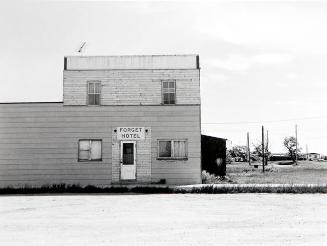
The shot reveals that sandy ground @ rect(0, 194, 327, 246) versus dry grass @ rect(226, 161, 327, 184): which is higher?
dry grass @ rect(226, 161, 327, 184)

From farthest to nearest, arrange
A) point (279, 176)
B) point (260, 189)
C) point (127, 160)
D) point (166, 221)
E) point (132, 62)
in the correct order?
point (279, 176), point (132, 62), point (127, 160), point (260, 189), point (166, 221)

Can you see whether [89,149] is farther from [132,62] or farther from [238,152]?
[238,152]

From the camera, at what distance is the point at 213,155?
34.0m

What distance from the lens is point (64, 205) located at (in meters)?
16.9

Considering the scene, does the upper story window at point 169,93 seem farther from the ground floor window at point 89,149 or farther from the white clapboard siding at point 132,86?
the ground floor window at point 89,149

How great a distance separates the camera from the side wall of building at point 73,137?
26.2 m

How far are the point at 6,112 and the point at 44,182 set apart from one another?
169 inches

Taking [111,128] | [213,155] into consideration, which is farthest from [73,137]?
[213,155]

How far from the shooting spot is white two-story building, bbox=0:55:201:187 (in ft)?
86.0

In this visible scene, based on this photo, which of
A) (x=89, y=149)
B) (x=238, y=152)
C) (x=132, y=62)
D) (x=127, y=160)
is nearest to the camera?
(x=127, y=160)

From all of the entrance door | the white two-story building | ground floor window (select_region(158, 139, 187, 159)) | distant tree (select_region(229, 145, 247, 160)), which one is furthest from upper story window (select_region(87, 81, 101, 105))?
distant tree (select_region(229, 145, 247, 160))

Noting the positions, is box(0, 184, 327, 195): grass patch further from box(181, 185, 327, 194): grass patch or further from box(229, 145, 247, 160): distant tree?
box(229, 145, 247, 160): distant tree

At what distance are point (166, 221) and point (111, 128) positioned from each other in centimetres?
1436

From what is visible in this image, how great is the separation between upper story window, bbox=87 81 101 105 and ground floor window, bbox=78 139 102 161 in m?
2.10
